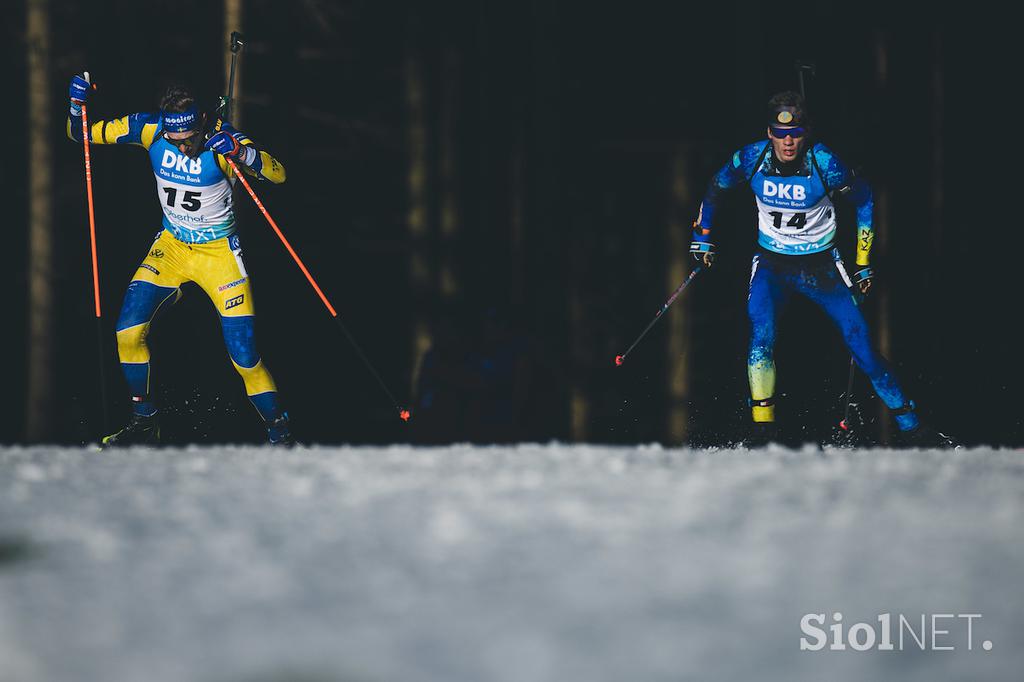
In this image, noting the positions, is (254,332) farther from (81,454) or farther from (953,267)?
(953,267)

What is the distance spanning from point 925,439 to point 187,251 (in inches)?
177

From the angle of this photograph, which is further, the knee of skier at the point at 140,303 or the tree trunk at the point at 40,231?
the tree trunk at the point at 40,231

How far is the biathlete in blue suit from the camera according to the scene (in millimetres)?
7457

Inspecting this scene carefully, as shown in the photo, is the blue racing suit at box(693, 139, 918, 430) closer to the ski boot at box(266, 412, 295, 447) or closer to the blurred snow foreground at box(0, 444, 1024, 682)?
the blurred snow foreground at box(0, 444, 1024, 682)

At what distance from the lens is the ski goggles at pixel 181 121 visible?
7637 millimetres

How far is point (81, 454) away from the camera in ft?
22.9

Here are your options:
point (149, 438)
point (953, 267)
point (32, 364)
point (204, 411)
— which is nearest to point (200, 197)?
point (149, 438)

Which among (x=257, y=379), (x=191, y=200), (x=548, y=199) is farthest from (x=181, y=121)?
(x=548, y=199)

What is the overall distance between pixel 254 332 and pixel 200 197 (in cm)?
85

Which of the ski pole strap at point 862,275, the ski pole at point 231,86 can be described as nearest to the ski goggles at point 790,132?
the ski pole strap at point 862,275

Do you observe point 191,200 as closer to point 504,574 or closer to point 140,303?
point 140,303

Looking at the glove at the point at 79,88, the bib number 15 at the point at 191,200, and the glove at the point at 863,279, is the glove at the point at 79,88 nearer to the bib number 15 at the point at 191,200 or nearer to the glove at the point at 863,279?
the bib number 15 at the point at 191,200

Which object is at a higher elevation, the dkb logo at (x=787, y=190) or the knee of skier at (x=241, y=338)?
the dkb logo at (x=787, y=190)

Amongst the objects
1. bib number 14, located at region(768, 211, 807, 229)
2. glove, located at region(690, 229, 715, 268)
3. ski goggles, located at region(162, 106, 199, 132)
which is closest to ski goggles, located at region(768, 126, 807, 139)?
bib number 14, located at region(768, 211, 807, 229)
